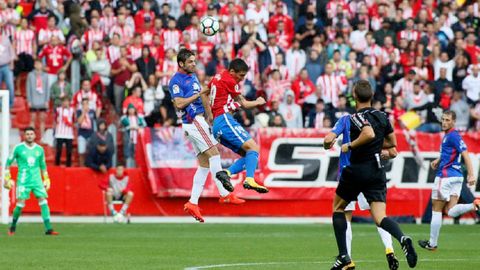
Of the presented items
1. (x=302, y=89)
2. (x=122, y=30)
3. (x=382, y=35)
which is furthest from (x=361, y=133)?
(x=382, y=35)

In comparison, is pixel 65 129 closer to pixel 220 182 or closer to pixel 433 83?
pixel 433 83

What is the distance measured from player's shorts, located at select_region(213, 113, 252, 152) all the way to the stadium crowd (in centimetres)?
1164

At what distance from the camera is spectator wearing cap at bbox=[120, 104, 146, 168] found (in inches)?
1143

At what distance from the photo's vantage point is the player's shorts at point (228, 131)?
1727 cm

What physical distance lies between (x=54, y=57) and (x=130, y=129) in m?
2.91

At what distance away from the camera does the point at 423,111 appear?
30578mm

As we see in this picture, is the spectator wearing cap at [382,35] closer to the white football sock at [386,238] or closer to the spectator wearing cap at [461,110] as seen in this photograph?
the spectator wearing cap at [461,110]

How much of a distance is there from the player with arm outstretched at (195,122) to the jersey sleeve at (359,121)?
3.93 meters

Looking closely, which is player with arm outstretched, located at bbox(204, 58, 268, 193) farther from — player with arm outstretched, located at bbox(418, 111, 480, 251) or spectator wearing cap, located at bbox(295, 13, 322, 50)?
spectator wearing cap, located at bbox(295, 13, 322, 50)

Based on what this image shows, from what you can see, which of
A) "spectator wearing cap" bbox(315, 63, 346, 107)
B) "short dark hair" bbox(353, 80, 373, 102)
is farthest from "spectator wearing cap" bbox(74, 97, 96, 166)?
"short dark hair" bbox(353, 80, 373, 102)

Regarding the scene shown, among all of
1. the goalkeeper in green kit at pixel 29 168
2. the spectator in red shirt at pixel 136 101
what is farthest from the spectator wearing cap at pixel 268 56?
the goalkeeper in green kit at pixel 29 168

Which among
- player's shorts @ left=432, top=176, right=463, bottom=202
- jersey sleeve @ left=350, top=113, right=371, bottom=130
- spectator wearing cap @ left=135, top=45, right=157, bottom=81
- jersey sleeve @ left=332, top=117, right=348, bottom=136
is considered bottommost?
player's shorts @ left=432, top=176, right=463, bottom=202

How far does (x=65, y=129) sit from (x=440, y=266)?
1476 centimetres

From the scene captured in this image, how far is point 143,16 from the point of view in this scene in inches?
1261
